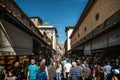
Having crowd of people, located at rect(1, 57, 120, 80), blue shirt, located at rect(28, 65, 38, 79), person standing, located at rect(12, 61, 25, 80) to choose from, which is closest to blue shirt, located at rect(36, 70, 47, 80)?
crowd of people, located at rect(1, 57, 120, 80)

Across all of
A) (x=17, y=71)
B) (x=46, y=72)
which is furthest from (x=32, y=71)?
(x=17, y=71)

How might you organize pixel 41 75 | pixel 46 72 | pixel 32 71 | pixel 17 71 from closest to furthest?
pixel 41 75 → pixel 32 71 → pixel 46 72 → pixel 17 71

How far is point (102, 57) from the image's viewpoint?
54.3ft

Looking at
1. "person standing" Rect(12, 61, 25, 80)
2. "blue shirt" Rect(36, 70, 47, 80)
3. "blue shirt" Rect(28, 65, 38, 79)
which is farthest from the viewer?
"person standing" Rect(12, 61, 25, 80)

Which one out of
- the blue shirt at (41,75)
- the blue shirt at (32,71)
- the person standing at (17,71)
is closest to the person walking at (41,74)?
the blue shirt at (41,75)

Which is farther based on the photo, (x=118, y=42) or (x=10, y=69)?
(x=10, y=69)

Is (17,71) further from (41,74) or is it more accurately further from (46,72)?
(41,74)

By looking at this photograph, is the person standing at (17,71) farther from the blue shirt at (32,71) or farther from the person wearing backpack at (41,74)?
the person wearing backpack at (41,74)

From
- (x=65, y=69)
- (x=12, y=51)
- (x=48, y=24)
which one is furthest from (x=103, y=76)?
(x=48, y=24)

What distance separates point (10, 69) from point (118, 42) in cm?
536

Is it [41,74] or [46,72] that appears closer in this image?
[41,74]

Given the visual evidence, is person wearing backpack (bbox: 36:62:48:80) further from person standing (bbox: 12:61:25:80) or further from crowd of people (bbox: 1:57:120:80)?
person standing (bbox: 12:61:25:80)

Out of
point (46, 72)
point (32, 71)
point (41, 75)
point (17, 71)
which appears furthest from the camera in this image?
point (17, 71)

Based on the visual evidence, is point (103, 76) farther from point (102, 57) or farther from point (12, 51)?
point (12, 51)
